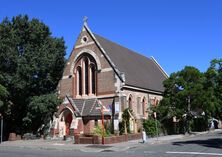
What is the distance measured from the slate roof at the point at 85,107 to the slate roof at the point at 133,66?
4.42 m

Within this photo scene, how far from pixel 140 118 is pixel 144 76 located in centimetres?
703

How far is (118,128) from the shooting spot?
119ft

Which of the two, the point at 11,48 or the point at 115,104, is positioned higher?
the point at 11,48

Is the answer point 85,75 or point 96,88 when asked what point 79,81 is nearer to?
point 85,75

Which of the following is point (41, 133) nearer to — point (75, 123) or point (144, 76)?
point (75, 123)

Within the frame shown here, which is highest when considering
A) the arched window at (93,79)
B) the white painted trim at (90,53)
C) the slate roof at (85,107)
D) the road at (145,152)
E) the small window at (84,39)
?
the small window at (84,39)

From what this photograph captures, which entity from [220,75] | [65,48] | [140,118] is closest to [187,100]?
[140,118]

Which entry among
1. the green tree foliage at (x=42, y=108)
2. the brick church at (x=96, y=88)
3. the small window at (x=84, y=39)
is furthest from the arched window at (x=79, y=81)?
the small window at (x=84, y=39)

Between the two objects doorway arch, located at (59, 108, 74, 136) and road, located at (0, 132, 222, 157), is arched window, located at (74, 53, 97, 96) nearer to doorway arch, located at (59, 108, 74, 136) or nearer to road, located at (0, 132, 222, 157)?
doorway arch, located at (59, 108, 74, 136)

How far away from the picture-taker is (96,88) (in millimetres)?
40062

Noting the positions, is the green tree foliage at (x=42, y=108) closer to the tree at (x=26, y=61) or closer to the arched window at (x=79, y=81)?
the tree at (x=26, y=61)

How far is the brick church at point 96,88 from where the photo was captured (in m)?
37.8

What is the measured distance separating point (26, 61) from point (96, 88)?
8467 mm

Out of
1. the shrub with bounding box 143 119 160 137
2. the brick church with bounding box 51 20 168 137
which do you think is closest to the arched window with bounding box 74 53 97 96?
the brick church with bounding box 51 20 168 137
